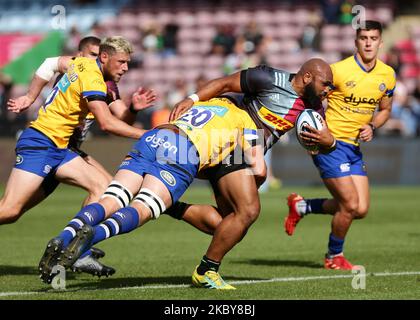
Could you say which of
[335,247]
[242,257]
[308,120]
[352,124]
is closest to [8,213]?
[308,120]

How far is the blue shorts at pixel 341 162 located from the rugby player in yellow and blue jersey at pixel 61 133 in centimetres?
254

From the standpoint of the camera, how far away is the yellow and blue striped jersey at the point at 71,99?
340 inches

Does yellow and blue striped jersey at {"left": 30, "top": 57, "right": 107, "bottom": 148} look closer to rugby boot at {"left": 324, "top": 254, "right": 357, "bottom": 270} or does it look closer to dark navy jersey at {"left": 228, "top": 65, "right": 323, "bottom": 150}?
dark navy jersey at {"left": 228, "top": 65, "right": 323, "bottom": 150}

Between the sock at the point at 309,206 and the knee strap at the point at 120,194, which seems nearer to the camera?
the knee strap at the point at 120,194

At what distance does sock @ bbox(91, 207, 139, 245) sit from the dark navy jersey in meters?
1.56

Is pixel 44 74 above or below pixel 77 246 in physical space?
above

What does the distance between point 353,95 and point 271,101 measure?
247 cm

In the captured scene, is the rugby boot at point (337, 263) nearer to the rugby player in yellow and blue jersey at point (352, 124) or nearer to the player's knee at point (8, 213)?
the rugby player in yellow and blue jersey at point (352, 124)

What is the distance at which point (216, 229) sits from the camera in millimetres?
8414

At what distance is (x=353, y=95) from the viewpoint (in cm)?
1070

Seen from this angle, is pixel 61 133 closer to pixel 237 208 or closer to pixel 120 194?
pixel 120 194

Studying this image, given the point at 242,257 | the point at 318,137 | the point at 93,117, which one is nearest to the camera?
the point at 318,137

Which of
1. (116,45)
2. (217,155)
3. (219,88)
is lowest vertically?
(217,155)

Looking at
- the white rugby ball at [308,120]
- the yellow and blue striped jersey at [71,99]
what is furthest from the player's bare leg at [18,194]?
the white rugby ball at [308,120]
